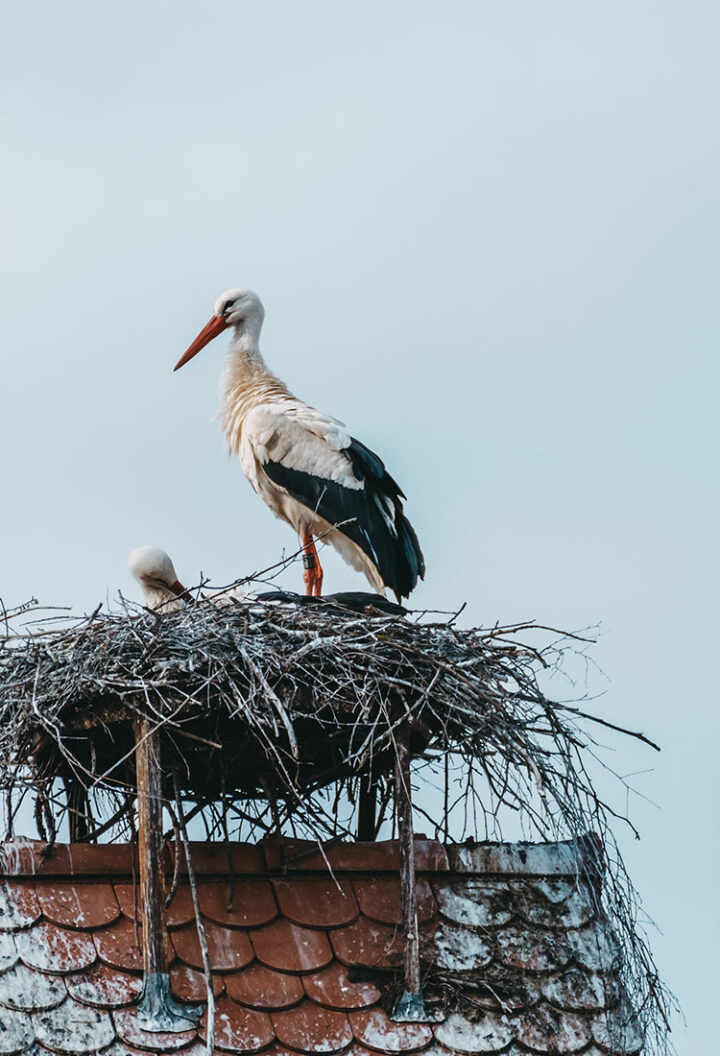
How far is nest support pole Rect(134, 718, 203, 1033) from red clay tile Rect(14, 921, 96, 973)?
0.21 meters

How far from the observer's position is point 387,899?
219 inches

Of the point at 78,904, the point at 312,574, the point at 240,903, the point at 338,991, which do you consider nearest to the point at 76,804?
the point at 78,904

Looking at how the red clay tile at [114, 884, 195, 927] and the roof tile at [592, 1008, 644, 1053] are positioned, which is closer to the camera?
the roof tile at [592, 1008, 644, 1053]

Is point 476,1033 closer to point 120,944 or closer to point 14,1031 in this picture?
point 120,944

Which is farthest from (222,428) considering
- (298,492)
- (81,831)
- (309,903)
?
(309,903)

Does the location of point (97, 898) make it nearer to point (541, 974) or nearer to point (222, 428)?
point (541, 974)

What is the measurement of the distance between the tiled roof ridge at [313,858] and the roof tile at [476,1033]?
53 cm

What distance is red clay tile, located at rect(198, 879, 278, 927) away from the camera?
543 cm

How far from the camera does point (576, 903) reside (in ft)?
18.5

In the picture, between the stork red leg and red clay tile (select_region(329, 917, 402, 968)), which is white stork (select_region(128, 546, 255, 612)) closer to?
the stork red leg

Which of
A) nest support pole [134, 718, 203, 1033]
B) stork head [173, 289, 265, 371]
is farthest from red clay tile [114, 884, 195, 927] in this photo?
stork head [173, 289, 265, 371]

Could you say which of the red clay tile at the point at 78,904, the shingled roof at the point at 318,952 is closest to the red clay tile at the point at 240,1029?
the shingled roof at the point at 318,952

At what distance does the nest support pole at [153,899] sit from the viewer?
5008mm

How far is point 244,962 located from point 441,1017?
617mm
